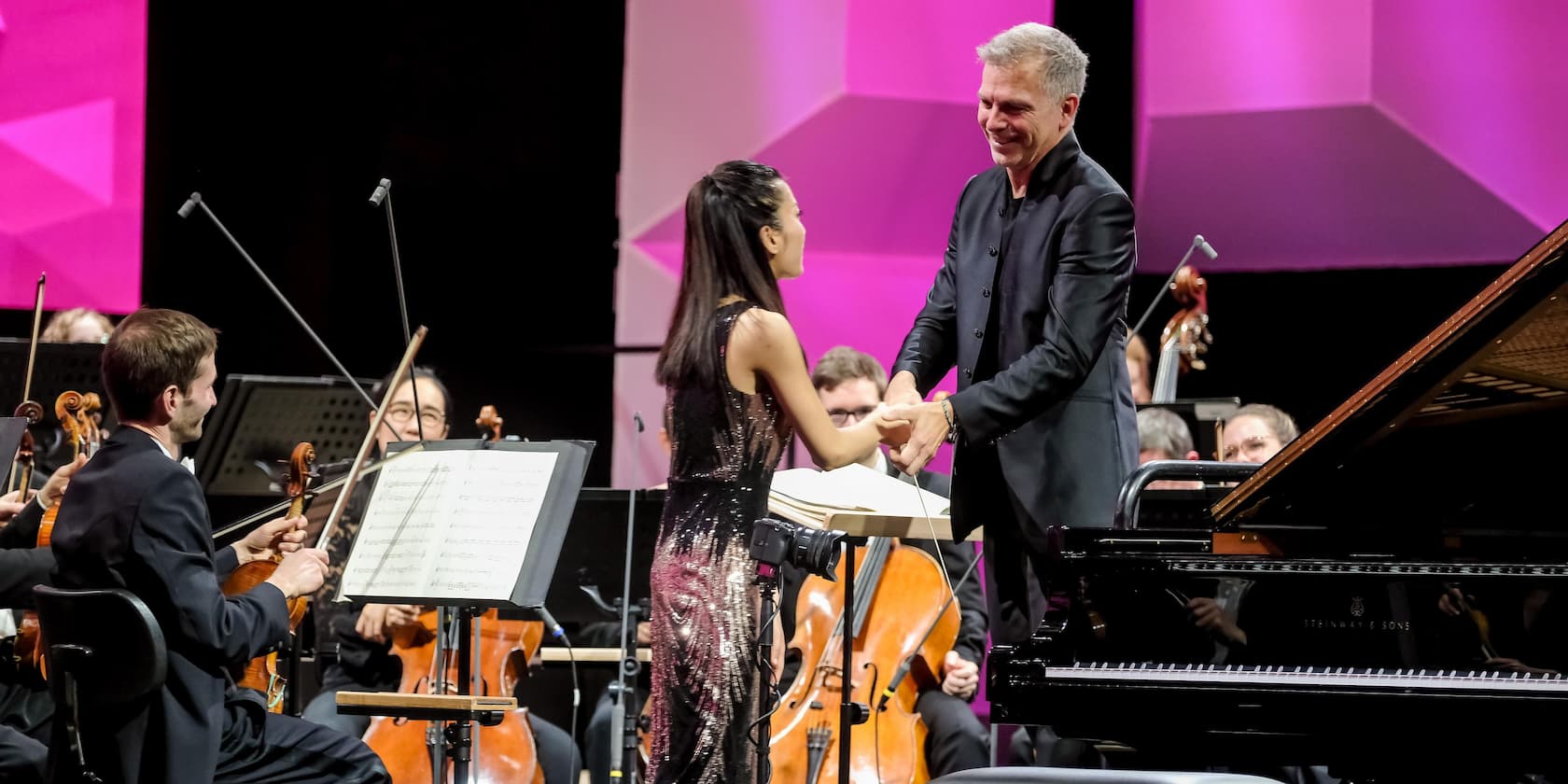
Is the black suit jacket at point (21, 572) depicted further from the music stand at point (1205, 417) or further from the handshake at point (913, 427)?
the music stand at point (1205, 417)

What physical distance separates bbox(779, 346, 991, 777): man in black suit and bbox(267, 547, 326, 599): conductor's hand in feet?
4.25

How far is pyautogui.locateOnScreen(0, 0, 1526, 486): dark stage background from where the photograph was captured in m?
6.41

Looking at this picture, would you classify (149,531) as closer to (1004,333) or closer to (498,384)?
(1004,333)

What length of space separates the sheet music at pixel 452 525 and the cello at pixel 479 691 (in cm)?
52

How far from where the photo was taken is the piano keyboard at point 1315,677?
2.54 m

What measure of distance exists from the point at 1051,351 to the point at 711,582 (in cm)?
76

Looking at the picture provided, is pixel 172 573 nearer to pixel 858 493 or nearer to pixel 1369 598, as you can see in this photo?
pixel 858 493

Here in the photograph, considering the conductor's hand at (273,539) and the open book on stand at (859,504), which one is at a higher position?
the open book on stand at (859,504)

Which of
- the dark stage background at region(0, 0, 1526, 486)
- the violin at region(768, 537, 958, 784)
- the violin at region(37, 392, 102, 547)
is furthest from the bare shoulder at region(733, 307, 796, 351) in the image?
the dark stage background at region(0, 0, 1526, 486)

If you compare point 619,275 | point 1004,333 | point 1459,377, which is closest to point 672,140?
point 619,275

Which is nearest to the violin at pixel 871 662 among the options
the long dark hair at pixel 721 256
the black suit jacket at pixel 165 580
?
the long dark hair at pixel 721 256

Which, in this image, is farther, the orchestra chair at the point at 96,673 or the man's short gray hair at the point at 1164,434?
the man's short gray hair at the point at 1164,434

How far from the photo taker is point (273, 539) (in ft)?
11.2

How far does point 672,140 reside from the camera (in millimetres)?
6168
